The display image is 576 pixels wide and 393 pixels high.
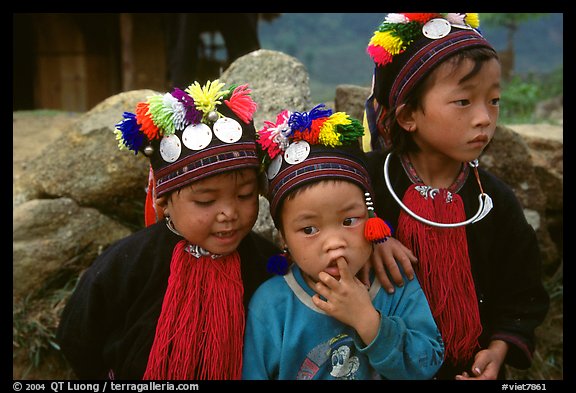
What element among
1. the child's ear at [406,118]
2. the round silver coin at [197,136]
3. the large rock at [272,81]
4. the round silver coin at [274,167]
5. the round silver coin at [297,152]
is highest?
the large rock at [272,81]

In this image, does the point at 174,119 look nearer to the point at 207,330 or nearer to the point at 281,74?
the point at 207,330

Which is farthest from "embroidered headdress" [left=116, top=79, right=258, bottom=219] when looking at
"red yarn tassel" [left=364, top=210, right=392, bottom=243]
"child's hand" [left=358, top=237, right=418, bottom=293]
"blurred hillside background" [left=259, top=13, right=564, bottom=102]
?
"blurred hillside background" [left=259, top=13, right=564, bottom=102]

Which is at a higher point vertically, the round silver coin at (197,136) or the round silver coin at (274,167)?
the round silver coin at (197,136)

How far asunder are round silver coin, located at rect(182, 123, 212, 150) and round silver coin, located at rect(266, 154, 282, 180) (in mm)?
238

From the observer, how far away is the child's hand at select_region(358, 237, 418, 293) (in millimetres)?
2193

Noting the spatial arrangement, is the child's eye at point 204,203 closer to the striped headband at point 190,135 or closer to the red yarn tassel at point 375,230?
the striped headband at point 190,135

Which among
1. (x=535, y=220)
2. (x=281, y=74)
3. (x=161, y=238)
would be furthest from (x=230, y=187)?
(x=535, y=220)

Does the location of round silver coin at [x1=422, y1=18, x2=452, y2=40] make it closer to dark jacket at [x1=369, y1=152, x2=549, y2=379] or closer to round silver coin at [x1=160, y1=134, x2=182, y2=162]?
dark jacket at [x1=369, y1=152, x2=549, y2=379]

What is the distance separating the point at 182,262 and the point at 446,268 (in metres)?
1.00

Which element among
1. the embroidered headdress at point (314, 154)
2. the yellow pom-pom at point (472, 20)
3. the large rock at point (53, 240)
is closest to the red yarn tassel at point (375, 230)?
the embroidered headdress at point (314, 154)

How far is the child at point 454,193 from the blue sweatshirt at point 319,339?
8.3 inches

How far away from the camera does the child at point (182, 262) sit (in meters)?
2.08
